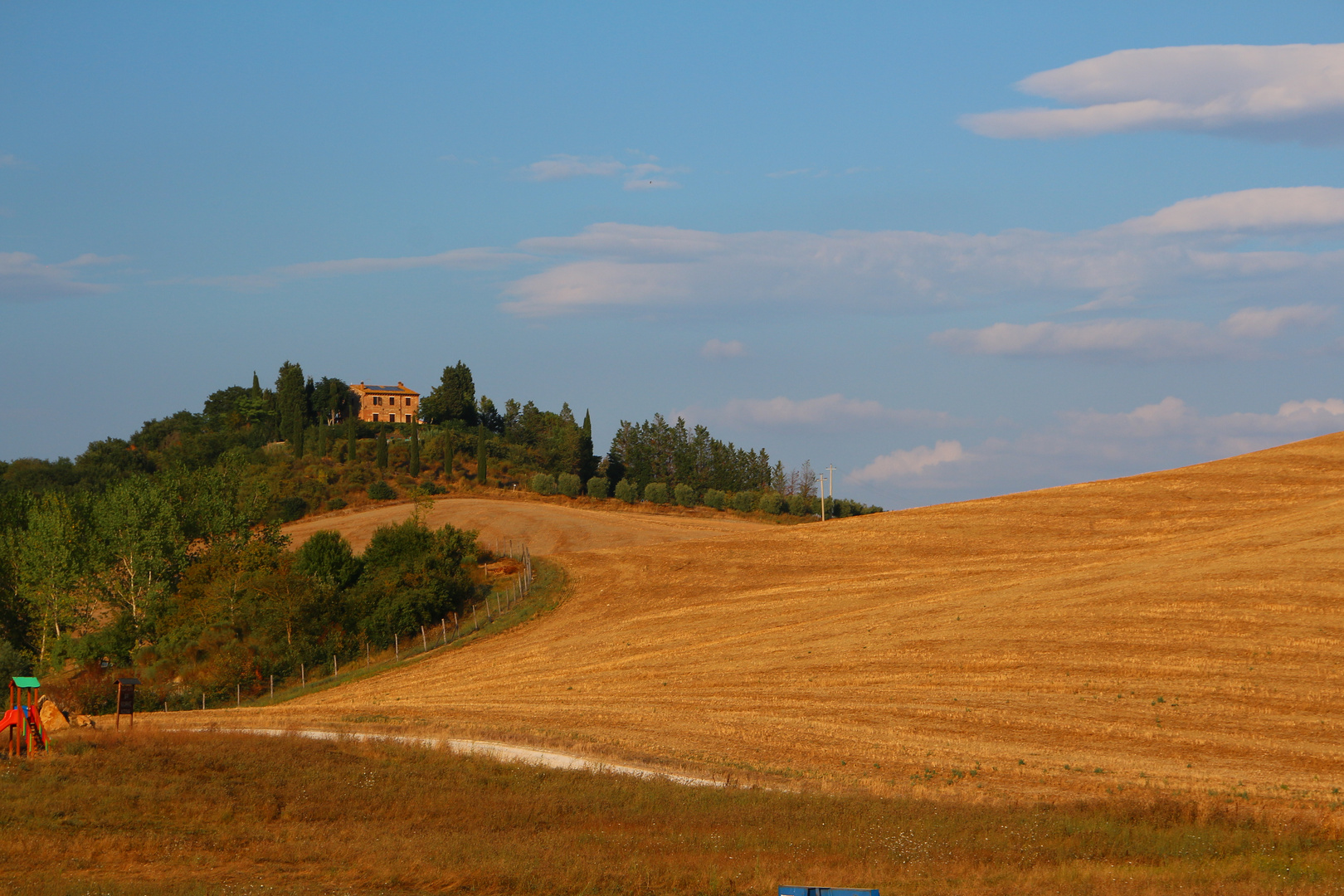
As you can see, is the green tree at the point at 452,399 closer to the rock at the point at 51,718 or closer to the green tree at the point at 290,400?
the green tree at the point at 290,400

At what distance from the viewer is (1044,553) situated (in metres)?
67.9

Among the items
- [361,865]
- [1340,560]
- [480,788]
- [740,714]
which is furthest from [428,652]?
[1340,560]

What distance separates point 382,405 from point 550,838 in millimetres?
182694

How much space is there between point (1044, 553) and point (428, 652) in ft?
127

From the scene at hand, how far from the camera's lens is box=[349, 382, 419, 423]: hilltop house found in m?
194

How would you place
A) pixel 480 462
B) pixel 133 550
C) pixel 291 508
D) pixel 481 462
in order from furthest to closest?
pixel 481 462 → pixel 480 462 → pixel 291 508 → pixel 133 550

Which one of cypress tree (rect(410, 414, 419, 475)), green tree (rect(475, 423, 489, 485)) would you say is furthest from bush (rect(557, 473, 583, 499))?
cypress tree (rect(410, 414, 419, 475))

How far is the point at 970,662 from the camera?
1785 inches

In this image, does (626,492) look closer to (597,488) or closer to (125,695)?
(597,488)

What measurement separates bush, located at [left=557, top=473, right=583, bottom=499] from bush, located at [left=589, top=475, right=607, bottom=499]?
75.0 inches

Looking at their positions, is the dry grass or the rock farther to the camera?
the rock

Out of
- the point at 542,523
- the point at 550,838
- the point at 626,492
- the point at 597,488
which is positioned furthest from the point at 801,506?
the point at 550,838

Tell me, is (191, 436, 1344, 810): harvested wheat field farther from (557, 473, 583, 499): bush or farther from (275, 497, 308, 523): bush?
(557, 473, 583, 499): bush

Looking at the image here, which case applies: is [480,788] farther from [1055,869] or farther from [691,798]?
[1055,869]
